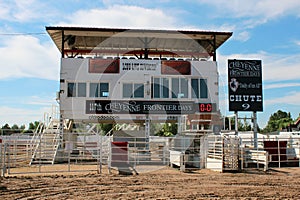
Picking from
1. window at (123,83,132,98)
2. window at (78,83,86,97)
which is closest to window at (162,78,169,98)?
window at (123,83,132,98)

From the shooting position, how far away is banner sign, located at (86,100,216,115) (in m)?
21.3

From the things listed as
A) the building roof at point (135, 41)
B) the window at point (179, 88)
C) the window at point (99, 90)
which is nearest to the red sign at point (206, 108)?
the window at point (179, 88)

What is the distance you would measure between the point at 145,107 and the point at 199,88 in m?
3.46

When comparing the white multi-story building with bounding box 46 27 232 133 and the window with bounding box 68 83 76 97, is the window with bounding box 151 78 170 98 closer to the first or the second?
the white multi-story building with bounding box 46 27 232 133

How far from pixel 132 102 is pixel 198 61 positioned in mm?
4779

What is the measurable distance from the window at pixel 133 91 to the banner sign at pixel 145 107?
17.2 inches

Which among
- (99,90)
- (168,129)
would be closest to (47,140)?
(99,90)

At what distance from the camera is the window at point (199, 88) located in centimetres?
2188

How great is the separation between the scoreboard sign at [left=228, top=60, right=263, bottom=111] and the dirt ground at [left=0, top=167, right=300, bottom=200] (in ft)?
16.2

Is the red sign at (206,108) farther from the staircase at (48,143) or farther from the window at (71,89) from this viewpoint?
the staircase at (48,143)

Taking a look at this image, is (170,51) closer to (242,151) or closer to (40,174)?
(242,151)

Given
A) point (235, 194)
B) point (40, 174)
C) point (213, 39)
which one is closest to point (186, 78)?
point (213, 39)

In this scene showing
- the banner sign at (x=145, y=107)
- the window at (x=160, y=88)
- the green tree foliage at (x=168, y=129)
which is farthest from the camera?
the green tree foliage at (x=168, y=129)

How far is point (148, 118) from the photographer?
21.4m
